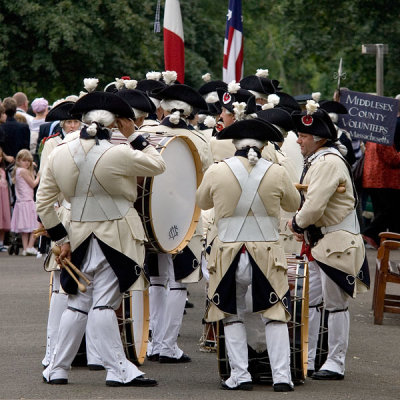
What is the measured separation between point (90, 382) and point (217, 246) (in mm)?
1290

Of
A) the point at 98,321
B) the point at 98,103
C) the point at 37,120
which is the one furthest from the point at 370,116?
the point at 98,321

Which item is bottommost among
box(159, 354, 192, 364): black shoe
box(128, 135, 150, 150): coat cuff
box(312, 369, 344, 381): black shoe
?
box(159, 354, 192, 364): black shoe

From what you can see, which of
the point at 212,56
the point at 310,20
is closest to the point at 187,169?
the point at 310,20

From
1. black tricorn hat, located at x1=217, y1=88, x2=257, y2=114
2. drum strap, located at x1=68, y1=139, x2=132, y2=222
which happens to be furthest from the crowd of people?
black tricorn hat, located at x1=217, y1=88, x2=257, y2=114

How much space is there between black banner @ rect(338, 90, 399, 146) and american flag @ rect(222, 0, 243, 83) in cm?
230

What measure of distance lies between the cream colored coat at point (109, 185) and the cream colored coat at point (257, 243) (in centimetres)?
41

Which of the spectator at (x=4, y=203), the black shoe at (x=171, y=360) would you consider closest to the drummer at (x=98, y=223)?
the black shoe at (x=171, y=360)

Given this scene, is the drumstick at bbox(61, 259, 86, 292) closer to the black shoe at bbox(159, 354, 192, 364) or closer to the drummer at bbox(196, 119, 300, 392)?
the drummer at bbox(196, 119, 300, 392)

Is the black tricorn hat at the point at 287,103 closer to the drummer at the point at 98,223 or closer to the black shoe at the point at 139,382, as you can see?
the drummer at the point at 98,223

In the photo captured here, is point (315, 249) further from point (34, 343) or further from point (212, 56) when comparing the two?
point (212, 56)

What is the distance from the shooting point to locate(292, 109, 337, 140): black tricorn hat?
8820 millimetres

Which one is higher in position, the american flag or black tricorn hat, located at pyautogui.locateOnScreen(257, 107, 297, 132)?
the american flag

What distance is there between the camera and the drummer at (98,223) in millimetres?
8078

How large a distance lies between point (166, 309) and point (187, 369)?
611 mm
